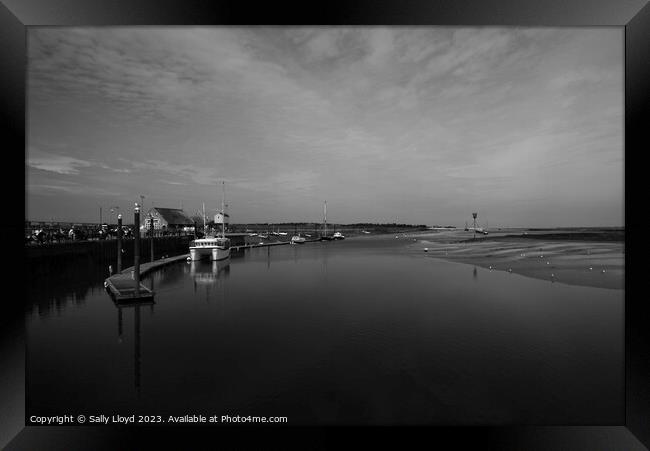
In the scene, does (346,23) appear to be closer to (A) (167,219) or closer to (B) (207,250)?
(B) (207,250)

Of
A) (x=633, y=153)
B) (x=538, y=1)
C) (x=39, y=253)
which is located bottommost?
(x=39, y=253)

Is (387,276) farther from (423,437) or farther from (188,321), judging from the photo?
(423,437)

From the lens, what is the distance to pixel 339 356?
10.9m

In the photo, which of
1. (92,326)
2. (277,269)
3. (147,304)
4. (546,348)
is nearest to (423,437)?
(546,348)

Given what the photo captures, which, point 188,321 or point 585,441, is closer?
point 585,441

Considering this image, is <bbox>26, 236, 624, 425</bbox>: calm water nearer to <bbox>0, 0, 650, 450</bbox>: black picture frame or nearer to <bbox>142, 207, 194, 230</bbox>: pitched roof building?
<bbox>0, 0, 650, 450</bbox>: black picture frame

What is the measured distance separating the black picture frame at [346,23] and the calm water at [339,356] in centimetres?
361

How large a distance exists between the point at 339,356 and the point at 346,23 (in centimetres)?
982

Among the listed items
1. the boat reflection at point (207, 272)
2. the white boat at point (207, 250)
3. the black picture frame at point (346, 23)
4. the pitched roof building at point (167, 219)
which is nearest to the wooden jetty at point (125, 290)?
the boat reflection at point (207, 272)

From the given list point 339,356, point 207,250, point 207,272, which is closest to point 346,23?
point 339,356

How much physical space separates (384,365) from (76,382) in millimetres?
9258

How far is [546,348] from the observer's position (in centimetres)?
1150

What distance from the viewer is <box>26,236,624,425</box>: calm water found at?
800 centimetres

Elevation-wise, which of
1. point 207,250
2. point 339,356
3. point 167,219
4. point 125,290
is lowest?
point 339,356
